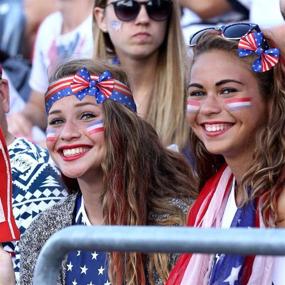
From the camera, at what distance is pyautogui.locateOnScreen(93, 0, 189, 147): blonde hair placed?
5004 millimetres

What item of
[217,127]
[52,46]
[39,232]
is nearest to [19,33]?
[52,46]

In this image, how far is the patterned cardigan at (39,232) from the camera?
4.23 m

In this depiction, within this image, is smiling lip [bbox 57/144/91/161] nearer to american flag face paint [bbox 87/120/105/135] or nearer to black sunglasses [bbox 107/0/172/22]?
american flag face paint [bbox 87/120/105/135]

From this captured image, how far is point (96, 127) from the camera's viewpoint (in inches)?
165

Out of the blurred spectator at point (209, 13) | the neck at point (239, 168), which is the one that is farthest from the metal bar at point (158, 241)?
the blurred spectator at point (209, 13)

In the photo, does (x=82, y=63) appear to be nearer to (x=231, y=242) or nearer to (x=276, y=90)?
(x=276, y=90)

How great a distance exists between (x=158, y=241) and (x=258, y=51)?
1.41 m

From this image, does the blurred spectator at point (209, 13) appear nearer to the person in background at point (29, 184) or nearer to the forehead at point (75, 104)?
the person in background at point (29, 184)

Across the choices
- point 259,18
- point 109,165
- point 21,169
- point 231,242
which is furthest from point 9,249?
point 231,242

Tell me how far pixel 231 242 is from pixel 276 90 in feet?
4.59

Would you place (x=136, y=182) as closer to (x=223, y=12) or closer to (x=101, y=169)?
(x=101, y=169)

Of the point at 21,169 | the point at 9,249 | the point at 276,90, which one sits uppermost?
the point at 276,90

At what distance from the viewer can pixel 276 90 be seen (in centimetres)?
359

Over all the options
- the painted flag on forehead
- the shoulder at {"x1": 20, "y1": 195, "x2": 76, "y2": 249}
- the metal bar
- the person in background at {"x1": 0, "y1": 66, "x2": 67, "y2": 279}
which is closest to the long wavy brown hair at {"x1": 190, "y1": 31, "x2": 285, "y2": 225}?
the painted flag on forehead
